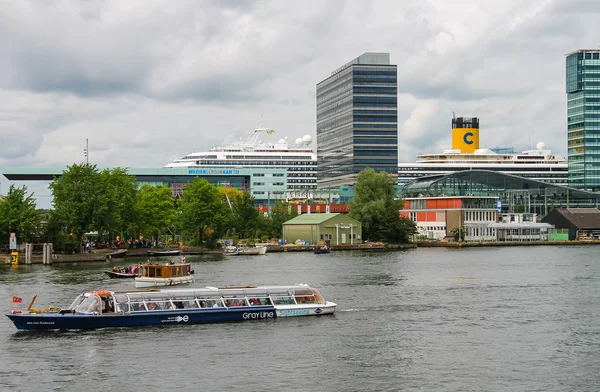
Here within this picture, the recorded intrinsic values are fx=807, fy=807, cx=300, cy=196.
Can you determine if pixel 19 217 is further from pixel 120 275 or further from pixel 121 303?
pixel 121 303

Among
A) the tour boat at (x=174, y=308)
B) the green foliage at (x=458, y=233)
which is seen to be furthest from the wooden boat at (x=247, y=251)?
the tour boat at (x=174, y=308)

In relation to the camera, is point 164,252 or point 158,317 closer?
point 158,317

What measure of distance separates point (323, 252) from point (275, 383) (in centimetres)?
10230

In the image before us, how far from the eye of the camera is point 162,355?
4394 cm

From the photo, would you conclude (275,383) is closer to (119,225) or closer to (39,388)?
(39,388)

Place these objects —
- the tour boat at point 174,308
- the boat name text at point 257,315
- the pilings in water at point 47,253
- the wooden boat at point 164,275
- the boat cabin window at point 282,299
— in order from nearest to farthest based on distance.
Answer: the tour boat at point 174,308
the boat name text at point 257,315
the boat cabin window at point 282,299
the wooden boat at point 164,275
the pilings in water at point 47,253

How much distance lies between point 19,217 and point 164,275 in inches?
1799

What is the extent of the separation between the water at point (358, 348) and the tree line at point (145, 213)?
154 feet

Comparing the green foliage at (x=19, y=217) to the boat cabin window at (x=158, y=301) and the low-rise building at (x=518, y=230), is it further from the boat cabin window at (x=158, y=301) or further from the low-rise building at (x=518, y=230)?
the low-rise building at (x=518, y=230)

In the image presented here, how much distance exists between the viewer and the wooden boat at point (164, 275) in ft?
262

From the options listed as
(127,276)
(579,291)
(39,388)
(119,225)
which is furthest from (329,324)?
(119,225)

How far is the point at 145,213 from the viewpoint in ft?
476

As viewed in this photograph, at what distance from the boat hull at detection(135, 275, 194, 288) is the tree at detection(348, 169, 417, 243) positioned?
80.9 m

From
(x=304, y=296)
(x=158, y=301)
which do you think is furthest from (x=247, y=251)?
(x=158, y=301)
